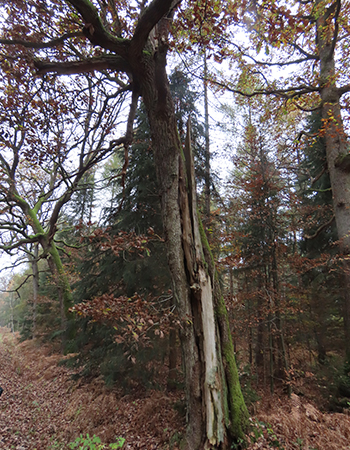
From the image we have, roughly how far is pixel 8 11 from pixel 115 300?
6114 mm

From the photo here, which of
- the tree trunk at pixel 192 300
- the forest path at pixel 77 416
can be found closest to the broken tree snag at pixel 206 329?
the tree trunk at pixel 192 300

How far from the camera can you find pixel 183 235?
3262 millimetres

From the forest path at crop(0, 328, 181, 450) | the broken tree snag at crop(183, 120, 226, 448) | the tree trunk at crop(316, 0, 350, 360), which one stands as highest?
the tree trunk at crop(316, 0, 350, 360)

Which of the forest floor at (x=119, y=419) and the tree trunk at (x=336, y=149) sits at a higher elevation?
the tree trunk at (x=336, y=149)

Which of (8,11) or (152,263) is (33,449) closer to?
(152,263)

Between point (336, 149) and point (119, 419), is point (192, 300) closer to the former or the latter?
point (119, 419)


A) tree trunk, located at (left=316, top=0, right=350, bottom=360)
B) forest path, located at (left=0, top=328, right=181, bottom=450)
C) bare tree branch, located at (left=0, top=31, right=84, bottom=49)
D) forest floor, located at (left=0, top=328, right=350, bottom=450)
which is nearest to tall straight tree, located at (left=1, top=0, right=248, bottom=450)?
bare tree branch, located at (left=0, top=31, right=84, bottom=49)

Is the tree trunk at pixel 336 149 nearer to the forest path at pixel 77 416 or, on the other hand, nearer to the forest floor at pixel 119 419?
the forest floor at pixel 119 419

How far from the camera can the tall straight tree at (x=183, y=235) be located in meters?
2.77

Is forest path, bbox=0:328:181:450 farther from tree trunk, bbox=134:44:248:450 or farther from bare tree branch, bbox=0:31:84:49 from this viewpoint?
bare tree branch, bbox=0:31:84:49

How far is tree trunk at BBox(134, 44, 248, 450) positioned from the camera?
277 centimetres

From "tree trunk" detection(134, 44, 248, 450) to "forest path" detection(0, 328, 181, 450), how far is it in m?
1.79

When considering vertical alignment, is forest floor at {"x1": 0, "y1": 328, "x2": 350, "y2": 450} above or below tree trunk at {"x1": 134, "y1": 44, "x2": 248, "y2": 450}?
below

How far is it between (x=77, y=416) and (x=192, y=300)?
16.0ft
